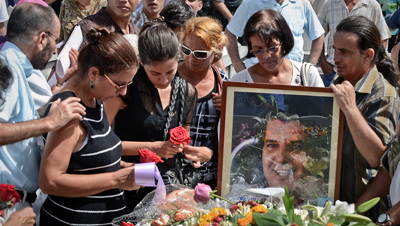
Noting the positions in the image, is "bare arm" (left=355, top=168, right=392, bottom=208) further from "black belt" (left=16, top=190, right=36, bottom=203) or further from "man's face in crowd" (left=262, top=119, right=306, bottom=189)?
"black belt" (left=16, top=190, right=36, bottom=203)

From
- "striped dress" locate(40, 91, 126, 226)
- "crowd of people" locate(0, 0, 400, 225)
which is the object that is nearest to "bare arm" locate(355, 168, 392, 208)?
"crowd of people" locate(0, 0, 400, 225)

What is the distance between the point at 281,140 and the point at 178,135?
1.93ft

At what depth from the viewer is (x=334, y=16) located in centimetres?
535

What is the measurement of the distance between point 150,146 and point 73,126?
0.59 m

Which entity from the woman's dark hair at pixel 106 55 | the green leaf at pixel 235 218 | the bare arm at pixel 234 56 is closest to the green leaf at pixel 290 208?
the green leaf at pixel 235 218

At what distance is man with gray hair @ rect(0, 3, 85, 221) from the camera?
6.55 ft

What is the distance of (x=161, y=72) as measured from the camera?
2.46m

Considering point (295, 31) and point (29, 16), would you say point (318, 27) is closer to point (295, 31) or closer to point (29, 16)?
point (295, 31)

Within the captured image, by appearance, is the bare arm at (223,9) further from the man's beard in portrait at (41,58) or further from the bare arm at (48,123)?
the bare arm at (48,123)

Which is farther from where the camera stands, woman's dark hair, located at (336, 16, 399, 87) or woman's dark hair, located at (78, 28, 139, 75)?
woman's dark hair, located at (336, 16, 399, 87)

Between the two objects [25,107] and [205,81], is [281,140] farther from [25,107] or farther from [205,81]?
[25,107]

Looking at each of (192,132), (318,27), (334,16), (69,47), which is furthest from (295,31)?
(69,47)

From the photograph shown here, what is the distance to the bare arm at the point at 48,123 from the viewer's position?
1.92 metres

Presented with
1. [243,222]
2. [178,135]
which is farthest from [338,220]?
[178,135]
